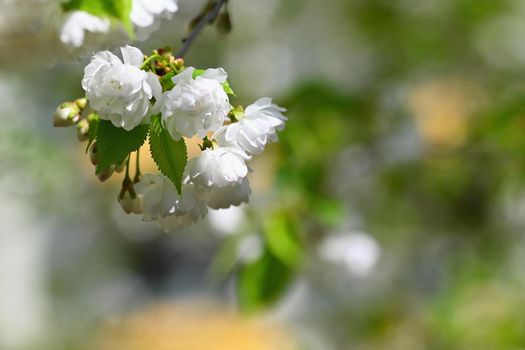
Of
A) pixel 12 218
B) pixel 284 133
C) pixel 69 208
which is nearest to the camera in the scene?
pixel 284 133

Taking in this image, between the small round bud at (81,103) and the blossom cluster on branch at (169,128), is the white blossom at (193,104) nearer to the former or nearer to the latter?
the blossom cluster on branch at (169,128)

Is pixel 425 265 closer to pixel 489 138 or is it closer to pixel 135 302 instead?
pixel 489 138

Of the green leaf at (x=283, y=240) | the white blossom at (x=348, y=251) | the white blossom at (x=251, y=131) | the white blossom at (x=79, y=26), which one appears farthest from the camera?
the white blossom at (x=348, y=251)

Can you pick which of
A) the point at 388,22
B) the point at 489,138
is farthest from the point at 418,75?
the point at 489,138

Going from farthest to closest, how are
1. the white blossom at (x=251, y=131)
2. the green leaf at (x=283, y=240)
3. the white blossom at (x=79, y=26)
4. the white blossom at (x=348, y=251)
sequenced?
the white blossom at (x=348, y=251) < the green leaf at (x=283, y=240) < the white blossom at (x=251, y=131) < the white blossom at (x=79, y=26)

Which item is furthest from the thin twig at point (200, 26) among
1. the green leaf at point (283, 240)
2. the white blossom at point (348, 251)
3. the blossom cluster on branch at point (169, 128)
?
the white blossom at point (348, 251)

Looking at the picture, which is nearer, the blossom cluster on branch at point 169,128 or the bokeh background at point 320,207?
the blossom cluster on branch at point 169,128

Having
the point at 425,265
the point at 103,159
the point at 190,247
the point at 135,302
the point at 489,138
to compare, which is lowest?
the point at 103,159
